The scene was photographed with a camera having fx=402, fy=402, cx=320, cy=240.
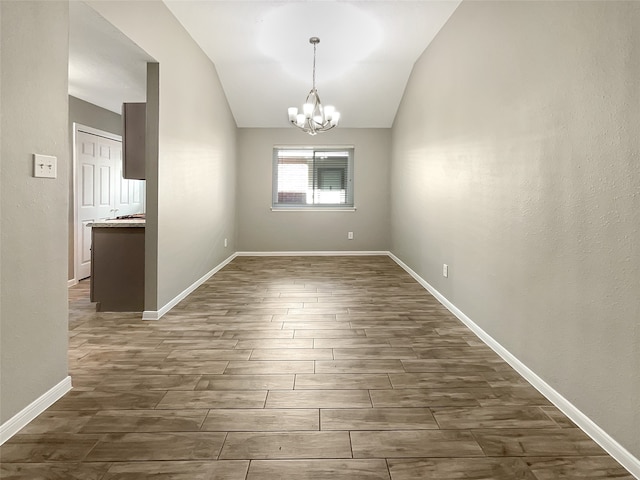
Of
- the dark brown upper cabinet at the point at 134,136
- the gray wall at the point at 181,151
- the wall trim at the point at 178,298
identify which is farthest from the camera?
the dark brown upper cabinet at the point at 134,136

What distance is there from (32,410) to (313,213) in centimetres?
577

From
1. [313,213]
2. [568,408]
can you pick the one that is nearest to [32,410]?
[568,408]

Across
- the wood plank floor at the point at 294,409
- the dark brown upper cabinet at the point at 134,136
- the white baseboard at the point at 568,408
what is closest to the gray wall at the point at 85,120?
the dark brown upper cabinet at the point at 134,136

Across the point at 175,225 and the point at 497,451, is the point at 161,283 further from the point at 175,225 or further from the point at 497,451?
the point at 497,451

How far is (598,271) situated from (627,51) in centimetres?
87

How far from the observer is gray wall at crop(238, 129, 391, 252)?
23.6 feet

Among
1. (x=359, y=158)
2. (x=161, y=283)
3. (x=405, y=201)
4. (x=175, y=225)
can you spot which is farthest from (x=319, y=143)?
(x=161, y=283)

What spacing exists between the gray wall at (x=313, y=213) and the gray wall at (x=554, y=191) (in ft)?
11.5

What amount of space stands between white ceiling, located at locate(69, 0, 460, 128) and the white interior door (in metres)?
0.53

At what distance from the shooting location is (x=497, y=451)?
1.61m

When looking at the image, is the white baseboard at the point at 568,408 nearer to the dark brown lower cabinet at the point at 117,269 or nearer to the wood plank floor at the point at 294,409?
the wood plank floor at the point at 294,409

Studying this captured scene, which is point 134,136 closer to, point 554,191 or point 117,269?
point 117,269

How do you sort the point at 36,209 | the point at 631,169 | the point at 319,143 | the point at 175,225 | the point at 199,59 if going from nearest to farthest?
the point at 631,169, the point at 36,209, the point at 175,225, the point at 199,59, the point at 319,143

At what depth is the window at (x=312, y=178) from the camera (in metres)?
7.37
